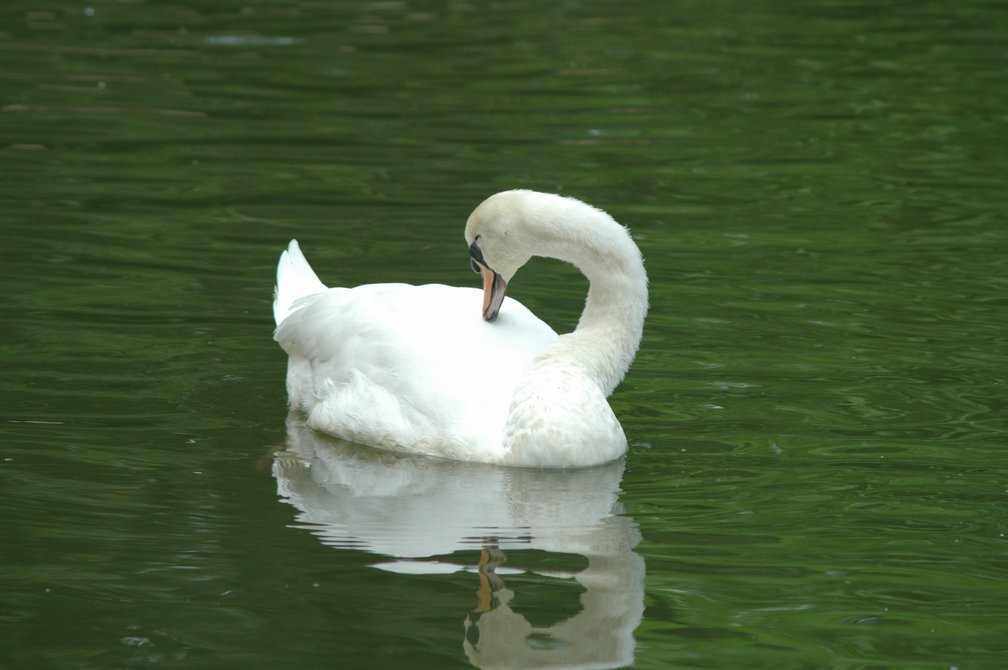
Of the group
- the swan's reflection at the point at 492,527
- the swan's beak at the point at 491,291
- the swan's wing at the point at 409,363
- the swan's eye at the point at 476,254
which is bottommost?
the swan's reflection at the point at 492,527

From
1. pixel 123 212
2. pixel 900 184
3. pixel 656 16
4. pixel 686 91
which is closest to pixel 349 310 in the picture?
pixel 123 212

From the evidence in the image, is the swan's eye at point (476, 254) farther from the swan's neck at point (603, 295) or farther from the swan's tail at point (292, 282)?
the swan's tail at point (292, 282)

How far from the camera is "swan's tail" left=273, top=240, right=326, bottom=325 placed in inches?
338

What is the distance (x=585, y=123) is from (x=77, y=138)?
3841 mm

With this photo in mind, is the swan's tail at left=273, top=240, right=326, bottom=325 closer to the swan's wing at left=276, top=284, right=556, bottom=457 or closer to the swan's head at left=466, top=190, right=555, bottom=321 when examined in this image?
the swan's wing at left=276, top=284, right=556, bottom=457

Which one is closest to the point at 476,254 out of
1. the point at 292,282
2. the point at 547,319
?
the point at 292,282

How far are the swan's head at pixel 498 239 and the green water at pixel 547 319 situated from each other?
824 mm

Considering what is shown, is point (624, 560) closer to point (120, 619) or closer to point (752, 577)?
point (752, 577)

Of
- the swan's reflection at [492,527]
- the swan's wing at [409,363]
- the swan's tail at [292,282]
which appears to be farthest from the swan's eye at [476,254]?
the swan's tail at [292,282]

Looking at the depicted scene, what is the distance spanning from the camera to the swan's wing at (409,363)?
Result: 278 inches

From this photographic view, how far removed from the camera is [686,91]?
1505 cm

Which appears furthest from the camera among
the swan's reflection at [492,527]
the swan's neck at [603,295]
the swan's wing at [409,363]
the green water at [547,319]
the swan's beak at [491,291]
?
the swan's beak at [491,291]

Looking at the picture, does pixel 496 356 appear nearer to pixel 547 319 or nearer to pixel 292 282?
pixel 292 282

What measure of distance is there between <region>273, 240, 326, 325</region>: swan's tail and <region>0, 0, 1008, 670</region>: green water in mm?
301
